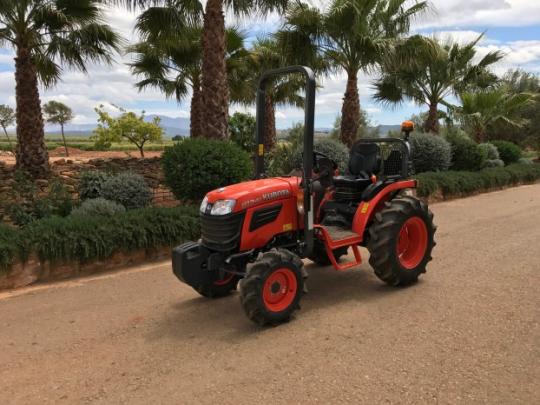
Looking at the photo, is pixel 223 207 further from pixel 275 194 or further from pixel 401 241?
pixel 401 241

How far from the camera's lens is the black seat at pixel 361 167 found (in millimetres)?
5078

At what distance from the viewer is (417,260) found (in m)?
5.07

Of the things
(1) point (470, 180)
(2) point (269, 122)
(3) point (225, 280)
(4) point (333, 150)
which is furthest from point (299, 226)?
(2) point (269, 122)

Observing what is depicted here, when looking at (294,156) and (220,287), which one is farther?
(294,156)

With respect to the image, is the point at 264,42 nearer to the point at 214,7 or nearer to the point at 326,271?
the point at 214,7

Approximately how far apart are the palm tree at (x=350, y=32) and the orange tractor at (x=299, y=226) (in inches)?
→ 306

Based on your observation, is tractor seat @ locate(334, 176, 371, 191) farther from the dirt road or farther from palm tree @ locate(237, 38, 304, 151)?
palm tree @ locate(237, 38, 304, 151)

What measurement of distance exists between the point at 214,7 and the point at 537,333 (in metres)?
8.12

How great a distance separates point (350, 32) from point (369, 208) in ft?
28.5

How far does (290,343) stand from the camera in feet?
12.1

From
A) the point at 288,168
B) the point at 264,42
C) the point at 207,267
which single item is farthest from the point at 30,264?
the point at 264,42

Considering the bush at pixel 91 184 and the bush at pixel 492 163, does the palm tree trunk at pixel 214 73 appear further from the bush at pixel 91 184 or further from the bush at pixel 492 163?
the bush at pixel 492 163

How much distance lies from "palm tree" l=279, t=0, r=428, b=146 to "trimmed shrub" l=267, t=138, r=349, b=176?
9.77ft

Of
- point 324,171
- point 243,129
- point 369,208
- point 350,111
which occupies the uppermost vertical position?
point 243,129
